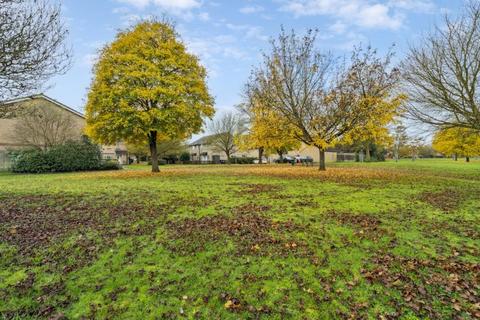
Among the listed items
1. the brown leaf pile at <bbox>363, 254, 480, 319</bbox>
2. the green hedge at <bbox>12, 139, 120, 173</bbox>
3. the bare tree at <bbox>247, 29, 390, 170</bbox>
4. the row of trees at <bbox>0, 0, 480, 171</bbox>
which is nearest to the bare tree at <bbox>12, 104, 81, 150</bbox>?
the green hedge at <bbox>12, 139, 120, 173</bbox>

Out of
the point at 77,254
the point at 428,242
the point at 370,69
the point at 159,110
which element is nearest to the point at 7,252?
the point at 77,254

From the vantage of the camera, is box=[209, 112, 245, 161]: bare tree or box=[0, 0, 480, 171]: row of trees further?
box=[209, 112, 245, 161]: bare tree

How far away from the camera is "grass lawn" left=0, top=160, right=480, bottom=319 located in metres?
3.71

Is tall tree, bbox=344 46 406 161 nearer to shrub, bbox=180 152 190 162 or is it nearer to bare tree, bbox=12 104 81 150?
bare tree, bbox=12 104 81 150

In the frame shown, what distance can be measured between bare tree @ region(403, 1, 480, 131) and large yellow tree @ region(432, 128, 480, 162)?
1323 millimetres

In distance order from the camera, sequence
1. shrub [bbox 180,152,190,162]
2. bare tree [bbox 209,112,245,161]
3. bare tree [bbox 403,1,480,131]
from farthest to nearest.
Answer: shrub [bbox 180,152,190,162] → bare tree [bbox 209,112,245,161] → bare tree [bbox 403,1,480,131]

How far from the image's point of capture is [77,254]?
5.18 meters

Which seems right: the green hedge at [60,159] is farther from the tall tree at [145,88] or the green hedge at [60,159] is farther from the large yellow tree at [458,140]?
the large yellow tree at [458,140]

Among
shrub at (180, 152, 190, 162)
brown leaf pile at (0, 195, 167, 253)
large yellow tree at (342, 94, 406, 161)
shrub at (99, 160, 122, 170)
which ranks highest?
large yellow tree at (342, 94, 406, 161)

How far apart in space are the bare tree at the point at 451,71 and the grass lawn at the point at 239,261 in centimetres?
994

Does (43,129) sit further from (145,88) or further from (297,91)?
(297,91)

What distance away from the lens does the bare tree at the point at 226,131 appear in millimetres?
53625

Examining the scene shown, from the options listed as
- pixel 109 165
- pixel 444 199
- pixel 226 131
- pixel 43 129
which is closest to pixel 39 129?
pixel 43 129

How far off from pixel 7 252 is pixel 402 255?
7384 millimetres
